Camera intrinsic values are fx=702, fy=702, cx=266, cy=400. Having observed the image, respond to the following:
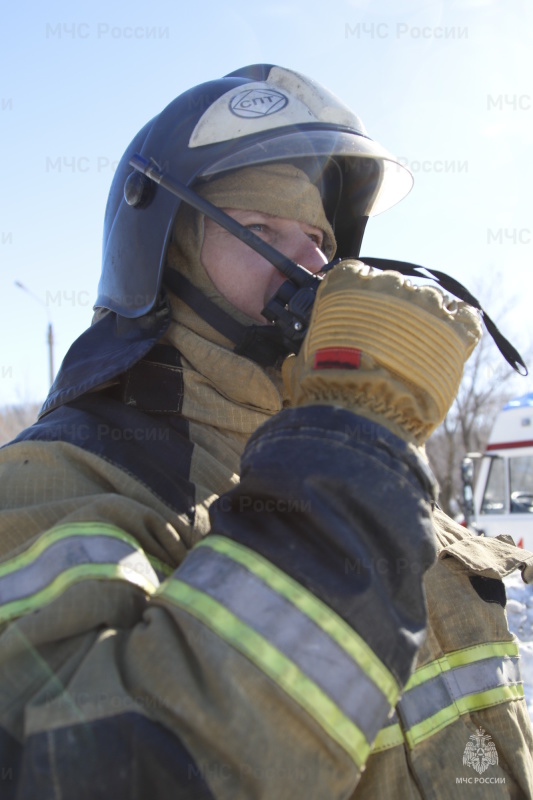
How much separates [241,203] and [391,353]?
0.87 m

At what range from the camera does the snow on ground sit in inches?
167

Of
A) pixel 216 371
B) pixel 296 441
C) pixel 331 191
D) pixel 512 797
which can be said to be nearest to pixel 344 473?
pixel 296 441

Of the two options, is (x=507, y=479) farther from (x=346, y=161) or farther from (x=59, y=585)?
(x=59, y=585)

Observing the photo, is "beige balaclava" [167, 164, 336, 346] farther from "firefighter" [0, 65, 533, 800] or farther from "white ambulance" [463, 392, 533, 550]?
"white ambulance" [463, 392, 533, 550]

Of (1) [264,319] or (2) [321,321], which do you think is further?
(1) [264,319]

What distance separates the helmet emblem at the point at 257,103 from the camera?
6.40 feet

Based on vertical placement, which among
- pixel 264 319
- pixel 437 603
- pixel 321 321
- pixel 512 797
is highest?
pixel 321 321

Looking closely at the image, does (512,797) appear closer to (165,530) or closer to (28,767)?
(165,530)

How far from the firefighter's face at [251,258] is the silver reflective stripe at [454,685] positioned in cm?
96

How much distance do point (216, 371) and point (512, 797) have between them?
118cm

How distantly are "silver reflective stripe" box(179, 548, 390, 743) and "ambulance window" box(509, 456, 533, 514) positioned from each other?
918cm

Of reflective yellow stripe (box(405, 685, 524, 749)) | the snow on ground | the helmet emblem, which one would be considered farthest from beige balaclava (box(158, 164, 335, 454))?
the snow on ground

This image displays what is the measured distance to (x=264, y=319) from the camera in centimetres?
183

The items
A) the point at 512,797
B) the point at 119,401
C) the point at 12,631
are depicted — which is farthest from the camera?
the point at 119,401
